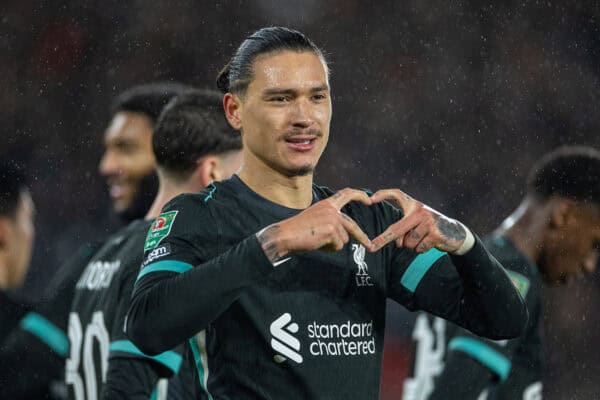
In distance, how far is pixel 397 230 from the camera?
6.79 ft

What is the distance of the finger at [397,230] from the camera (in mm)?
2039

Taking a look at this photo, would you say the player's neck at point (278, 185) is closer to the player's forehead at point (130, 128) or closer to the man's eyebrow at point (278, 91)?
the man's eyebrow at point (278, 91)

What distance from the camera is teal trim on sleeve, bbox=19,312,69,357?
3816 mm

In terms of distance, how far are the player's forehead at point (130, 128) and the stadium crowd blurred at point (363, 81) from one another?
3813 millimetres

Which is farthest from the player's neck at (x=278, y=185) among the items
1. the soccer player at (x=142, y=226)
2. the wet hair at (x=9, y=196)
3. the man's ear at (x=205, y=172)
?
the wet hair at (x=9, y=196)

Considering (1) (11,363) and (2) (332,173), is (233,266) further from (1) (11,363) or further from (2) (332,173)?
(2) (332,173)

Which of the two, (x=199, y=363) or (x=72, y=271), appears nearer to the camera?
(x=199, y=363)

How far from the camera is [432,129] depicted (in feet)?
27.9

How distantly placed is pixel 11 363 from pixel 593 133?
5.90m

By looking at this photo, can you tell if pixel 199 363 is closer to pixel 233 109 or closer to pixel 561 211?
pixel 233 109

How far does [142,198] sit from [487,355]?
1508mm

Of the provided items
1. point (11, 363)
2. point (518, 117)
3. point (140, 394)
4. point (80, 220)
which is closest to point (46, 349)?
point (11, 363)

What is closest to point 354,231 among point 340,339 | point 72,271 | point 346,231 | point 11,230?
point 346,231

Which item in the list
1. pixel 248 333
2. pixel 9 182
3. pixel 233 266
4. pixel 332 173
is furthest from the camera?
pixel 332 173
